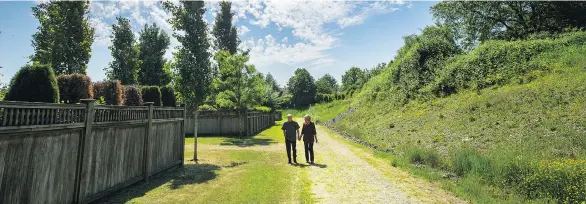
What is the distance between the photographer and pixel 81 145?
5.74m

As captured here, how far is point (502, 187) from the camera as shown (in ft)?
24.5

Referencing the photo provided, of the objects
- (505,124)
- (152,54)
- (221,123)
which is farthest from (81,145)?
(152,54)

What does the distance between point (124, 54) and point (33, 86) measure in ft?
122

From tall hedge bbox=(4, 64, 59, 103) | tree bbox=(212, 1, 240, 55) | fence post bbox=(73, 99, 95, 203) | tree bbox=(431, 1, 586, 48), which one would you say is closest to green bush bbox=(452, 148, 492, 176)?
fence post bbox=(73, 99, 95, 203)

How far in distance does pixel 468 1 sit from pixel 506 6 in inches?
144

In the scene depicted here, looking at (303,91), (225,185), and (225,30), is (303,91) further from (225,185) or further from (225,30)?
(225,185)

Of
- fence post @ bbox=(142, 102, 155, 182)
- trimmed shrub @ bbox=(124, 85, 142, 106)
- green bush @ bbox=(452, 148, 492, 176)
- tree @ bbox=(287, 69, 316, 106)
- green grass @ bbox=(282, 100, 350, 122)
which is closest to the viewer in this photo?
fence post @ bbox=(142, 102, 155, 182)

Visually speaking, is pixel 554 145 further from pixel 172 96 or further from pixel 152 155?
pixel 172 96

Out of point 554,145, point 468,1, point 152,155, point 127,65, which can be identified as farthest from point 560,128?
point 127,65

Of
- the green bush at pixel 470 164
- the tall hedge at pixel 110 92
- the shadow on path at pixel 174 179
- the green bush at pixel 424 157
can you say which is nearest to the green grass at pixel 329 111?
the green bush at pixel 424 157

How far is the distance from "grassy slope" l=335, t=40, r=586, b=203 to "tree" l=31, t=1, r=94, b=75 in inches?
850

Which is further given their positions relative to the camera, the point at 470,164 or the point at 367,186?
the point at 470,164

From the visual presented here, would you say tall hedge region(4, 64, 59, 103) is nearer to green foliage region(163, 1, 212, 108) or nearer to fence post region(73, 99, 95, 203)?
fence post region(73, 99, 95, 203)

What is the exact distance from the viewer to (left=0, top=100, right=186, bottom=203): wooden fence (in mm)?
4367
